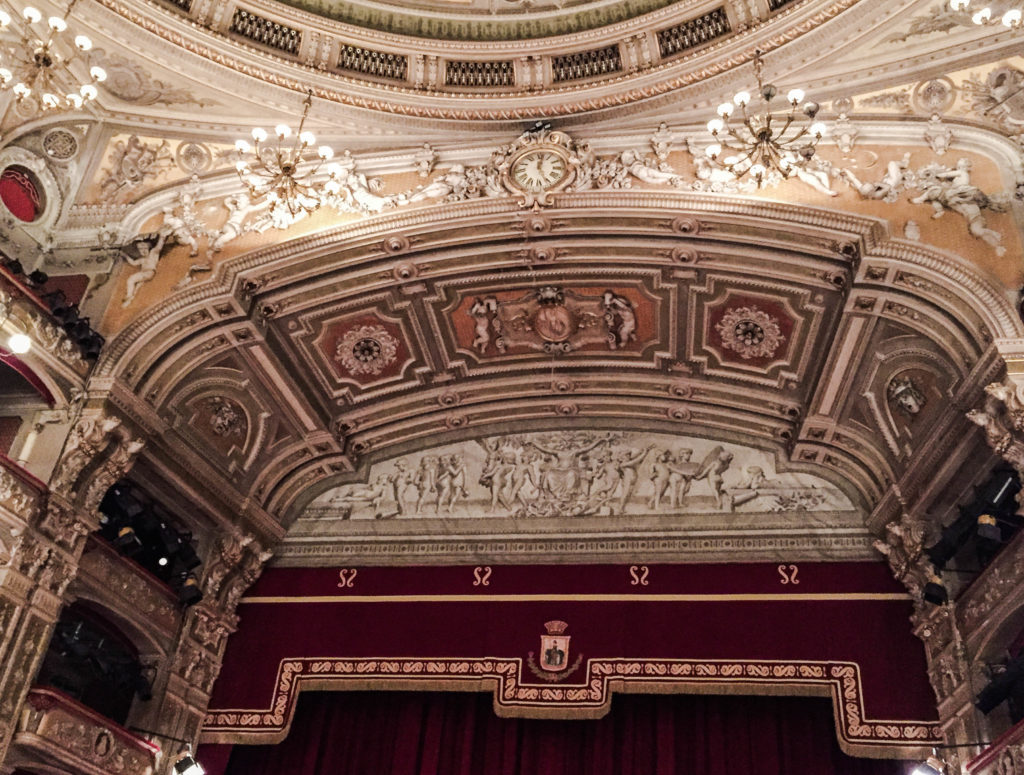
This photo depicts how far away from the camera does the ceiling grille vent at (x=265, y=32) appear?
11.3 meters

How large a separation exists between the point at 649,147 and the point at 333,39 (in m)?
4.10

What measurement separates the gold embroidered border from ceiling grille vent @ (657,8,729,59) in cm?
699

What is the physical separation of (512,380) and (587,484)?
171 cm

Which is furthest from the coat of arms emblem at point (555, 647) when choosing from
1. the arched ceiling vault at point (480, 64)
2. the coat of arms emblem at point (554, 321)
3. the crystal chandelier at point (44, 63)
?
the crystal chandelier at point (44, 63)

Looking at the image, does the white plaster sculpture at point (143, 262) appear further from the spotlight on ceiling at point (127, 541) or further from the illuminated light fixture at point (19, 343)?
the spotlight on ceiling at point (127, 541)

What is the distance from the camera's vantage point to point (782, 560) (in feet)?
37.3

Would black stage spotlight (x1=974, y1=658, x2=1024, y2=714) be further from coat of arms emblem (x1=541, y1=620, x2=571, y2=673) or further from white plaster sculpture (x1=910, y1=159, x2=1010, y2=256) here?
coat of arms emblem (x1=541, y1=620, x2=571, y2=673)

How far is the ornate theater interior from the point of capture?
943cm

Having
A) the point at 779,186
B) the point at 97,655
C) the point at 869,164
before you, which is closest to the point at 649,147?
the point at 779,186

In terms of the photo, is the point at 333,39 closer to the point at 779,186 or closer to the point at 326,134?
the point at 326,134

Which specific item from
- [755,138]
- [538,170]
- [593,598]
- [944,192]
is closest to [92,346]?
[538,170]

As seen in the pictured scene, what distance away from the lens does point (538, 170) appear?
1073 centimetres

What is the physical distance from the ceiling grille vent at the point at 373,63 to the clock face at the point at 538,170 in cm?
207

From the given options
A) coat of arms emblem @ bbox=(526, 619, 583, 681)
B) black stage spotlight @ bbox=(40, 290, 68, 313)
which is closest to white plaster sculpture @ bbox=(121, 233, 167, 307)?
black stage spotlight @ bbox=(40, 290, 68, 313)
